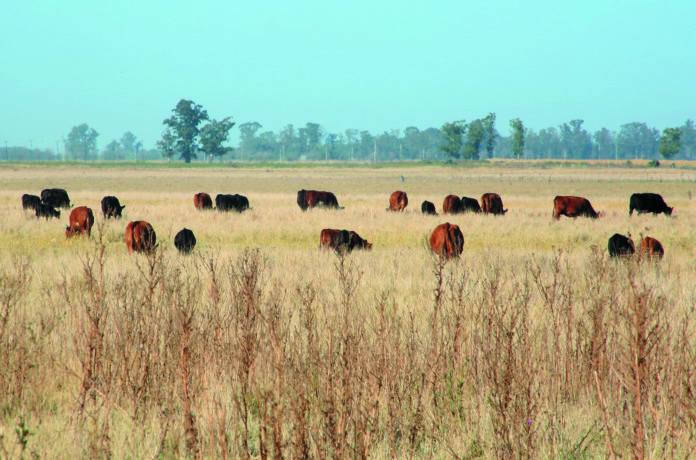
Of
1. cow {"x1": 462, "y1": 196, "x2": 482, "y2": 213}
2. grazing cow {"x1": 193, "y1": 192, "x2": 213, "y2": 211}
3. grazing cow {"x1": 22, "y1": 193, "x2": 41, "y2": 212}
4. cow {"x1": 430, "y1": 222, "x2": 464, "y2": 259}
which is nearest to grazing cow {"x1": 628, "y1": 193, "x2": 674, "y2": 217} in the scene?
cow {"x1": 462, "y1": 196, "x2": 482, "y2": 213}

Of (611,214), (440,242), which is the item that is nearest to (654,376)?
(440,242)

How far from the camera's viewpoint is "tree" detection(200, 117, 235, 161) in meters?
134

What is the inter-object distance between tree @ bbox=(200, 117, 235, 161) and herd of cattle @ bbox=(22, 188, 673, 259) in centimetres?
11272

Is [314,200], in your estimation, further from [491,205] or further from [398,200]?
[491,205]

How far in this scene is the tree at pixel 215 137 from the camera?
134 meters

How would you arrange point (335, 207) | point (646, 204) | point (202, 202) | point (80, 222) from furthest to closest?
1. point (335, 207)
2. point (202, 202)
3. point (646, 204)
4. point (80, 222)

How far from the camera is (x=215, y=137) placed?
13500cm

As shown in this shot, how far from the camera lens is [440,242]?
11.7 meters

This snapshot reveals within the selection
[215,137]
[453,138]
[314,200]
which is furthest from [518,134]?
[314,200]

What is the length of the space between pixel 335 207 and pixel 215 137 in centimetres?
11568

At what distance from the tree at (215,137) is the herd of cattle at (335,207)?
113 metres

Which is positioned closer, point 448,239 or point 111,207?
point 448,239

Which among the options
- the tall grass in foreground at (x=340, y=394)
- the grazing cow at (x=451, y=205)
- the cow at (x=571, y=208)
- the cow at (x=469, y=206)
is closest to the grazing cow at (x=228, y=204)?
the grazing cow at (x=451, y=205)

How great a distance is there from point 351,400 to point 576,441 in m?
1.68
